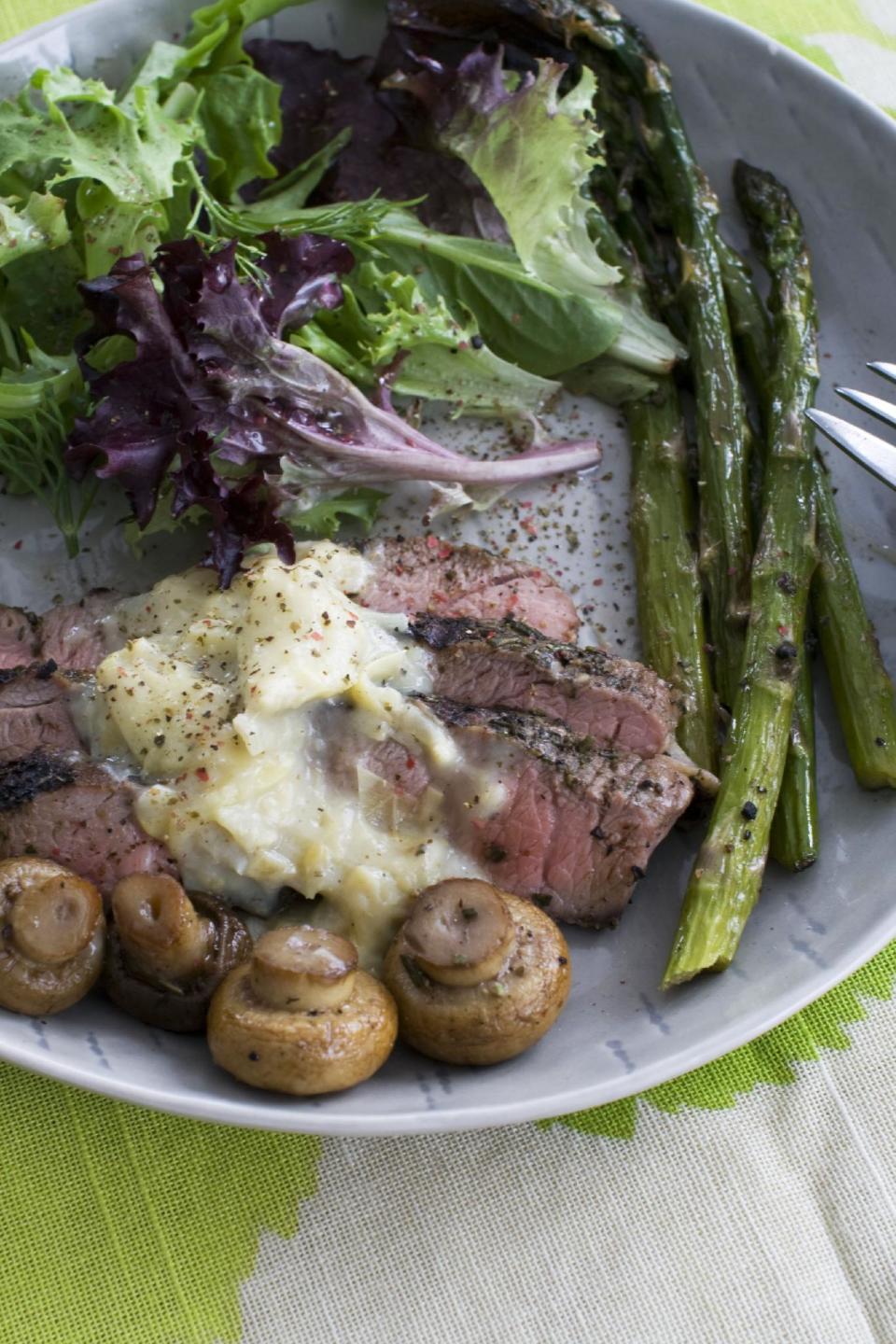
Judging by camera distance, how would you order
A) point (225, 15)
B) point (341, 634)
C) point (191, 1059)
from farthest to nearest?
point (225, 15) → point (341, 634) → point (191, 1059)

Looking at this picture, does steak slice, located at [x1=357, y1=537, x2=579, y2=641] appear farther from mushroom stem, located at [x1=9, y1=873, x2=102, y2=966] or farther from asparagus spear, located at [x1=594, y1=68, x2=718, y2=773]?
mushroom stem, located at [x1=9, y1=873, x2=102, y2=966]

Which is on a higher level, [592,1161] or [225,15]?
[225,15]

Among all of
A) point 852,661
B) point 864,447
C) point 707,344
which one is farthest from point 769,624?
point 707,344

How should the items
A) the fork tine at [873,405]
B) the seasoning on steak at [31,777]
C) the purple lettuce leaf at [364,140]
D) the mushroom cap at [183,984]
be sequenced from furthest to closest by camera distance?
the purple lettuce leaf at [364,140] < the fork tine at [873,405] < the seasoning on steak at [31,777] < the mushroom cap at [183,984]

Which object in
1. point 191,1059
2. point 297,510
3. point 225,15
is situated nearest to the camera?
point 191,1059

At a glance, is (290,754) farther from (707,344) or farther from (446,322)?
(707,344)

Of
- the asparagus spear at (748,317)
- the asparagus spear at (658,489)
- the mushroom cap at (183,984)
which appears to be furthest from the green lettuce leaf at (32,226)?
the asparagus spear at (748,317)

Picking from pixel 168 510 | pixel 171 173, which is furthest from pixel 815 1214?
pixel 171 173

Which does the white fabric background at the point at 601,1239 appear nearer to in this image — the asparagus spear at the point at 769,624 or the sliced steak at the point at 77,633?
the asparagus spear at the point at 769,624

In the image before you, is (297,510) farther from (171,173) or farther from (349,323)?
(171,173)
